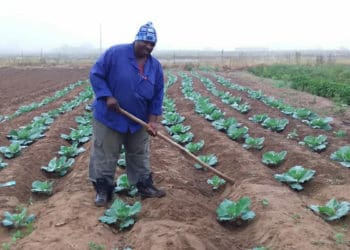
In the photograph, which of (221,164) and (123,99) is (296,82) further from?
(123,99)

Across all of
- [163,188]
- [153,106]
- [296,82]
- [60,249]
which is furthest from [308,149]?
[296,82]

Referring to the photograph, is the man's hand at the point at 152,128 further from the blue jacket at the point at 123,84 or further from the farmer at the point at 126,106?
the blue jacket at the point at 123,84

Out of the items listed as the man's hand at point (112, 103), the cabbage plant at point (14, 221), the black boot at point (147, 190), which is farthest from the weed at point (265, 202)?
the cabbage plant at point (14, 221)

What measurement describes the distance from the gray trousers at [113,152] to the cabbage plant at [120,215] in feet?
1.71

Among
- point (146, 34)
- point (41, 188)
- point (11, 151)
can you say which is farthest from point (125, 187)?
point (11, 151)

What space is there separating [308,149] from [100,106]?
12.7 feet

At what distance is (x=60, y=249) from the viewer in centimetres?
419

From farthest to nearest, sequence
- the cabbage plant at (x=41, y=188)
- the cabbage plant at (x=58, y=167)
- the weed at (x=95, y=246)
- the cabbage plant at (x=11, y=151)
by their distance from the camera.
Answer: the cabbage plant at (x=11, y=151), the cabbage plant at (x=58, y=167), the cabbage plant at (x=41, y=188), the weed at (x=95, y=246)

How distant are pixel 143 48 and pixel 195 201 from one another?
1.70 meters

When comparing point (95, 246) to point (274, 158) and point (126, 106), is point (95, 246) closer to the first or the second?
point (126, 106)

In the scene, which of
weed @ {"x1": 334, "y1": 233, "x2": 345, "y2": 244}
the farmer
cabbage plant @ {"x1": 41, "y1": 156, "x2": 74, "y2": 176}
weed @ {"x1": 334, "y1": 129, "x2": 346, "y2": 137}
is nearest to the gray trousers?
the farmer

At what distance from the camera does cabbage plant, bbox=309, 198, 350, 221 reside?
4.82m

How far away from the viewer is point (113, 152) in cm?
532

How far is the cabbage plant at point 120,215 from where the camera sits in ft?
15.8
